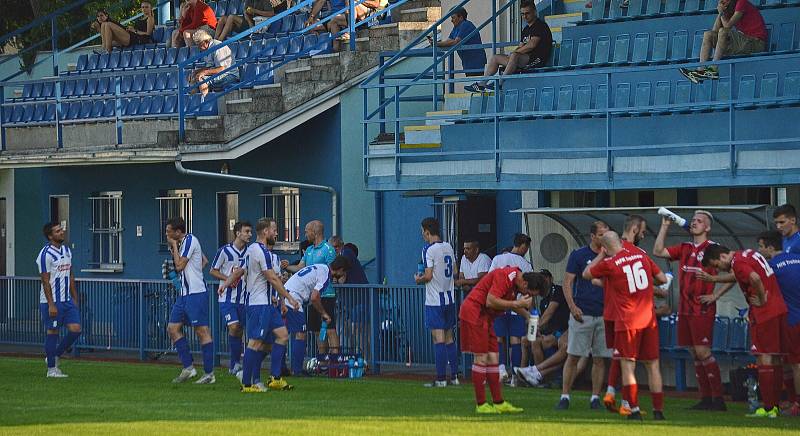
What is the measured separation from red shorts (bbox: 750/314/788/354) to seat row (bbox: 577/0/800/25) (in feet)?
23.1

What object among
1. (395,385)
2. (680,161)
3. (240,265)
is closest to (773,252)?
(680,161)

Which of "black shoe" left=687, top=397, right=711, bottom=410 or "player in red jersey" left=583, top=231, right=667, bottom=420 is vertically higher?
"player in red jersey" left=583, top=231, right=667, bottom=420

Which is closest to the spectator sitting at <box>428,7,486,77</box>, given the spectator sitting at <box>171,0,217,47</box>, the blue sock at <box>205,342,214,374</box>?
the spectator sitting at <box>171,0,217,47</box>

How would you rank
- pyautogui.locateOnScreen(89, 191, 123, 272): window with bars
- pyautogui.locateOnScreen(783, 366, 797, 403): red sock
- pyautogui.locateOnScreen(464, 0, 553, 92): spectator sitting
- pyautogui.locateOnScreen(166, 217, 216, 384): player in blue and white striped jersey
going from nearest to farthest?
pyautogui.locateOnScreen(783, 366, 797, 403): red sock
pyautogui.locateOnScreen(166, 217, 216, 384): player in blue and white striped jersey
pyautogui.locateOnScreen(464, 0, 553, 92): spectator sitting
pyautogui.locateOnScreen(89, 191, 123, 272): window with bars

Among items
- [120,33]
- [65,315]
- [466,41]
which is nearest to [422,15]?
[466,41]

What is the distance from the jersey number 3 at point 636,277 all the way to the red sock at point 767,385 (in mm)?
1474

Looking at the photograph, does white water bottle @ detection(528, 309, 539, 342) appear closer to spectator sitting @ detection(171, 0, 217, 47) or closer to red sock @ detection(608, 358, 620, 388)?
red sock @ detection(608, 358, 620, 388)

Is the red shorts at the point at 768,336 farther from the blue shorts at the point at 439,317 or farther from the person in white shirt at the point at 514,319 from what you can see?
the blue shorts at the point at 439,317

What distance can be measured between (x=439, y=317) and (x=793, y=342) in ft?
16.5

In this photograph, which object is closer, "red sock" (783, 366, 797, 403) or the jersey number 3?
the jersey number 3

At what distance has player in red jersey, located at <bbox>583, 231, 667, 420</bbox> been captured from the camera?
14.3m

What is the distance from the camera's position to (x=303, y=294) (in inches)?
758

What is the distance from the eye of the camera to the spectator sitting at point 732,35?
63.9ft

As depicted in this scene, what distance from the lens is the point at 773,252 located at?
50.0ft
